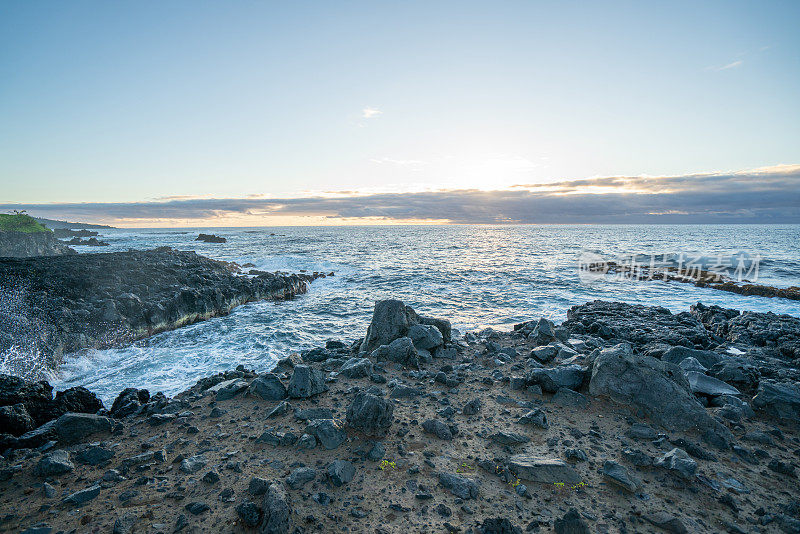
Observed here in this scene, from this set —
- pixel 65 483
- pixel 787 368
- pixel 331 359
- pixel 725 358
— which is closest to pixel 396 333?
pixel 331 359

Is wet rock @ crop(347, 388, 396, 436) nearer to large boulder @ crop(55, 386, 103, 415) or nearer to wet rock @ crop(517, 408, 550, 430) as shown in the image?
wet rock @ crop(517, 408, 550, 430)

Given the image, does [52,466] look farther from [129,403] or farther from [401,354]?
[401,354]

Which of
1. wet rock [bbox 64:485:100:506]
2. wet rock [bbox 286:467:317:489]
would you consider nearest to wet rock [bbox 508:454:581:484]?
wet rock [bbox 286:467:317:489]

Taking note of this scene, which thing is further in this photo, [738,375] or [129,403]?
[738,375]

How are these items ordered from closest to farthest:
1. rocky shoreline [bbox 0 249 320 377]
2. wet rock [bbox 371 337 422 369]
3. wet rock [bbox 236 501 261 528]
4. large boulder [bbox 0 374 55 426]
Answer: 1. wet rock [bbox 236 501 261 528]
2. large boulder [bbox 0 374 55 426]
3. wet rock [bbox 371 337 422 369]
4. rocky shoreline [bbox 0 249 320 377]

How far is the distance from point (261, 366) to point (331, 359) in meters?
3.70

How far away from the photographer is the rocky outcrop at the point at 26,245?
40906 millimetres

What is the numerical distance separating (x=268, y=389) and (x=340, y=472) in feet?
12.2

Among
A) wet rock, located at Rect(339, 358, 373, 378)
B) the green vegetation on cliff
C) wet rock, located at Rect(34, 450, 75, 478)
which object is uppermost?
the green vegetation on cliff

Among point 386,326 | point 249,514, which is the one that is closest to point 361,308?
point 386,326

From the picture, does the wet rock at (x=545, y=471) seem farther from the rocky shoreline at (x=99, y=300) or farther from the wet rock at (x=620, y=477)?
the rocky shoreline at (x=99, y=300)

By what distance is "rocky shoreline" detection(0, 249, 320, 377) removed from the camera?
12.9 meters

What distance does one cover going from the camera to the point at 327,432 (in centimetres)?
578

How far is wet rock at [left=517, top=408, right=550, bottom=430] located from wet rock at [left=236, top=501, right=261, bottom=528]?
502cm
